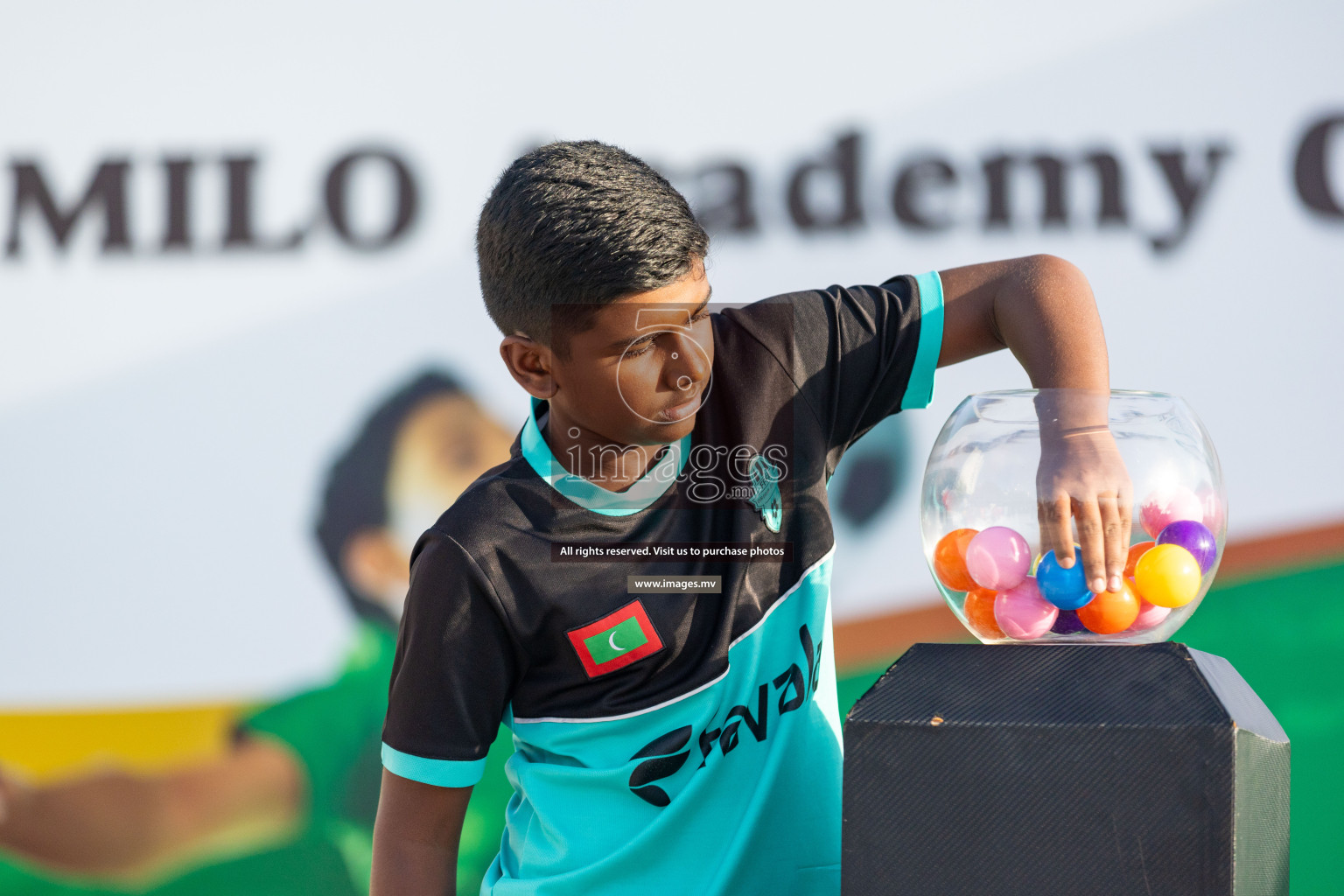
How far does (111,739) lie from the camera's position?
91.4 inches

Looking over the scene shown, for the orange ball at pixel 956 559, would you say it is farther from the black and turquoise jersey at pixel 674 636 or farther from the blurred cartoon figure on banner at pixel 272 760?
the blurred cartoon figure on banner at pixel 272 760

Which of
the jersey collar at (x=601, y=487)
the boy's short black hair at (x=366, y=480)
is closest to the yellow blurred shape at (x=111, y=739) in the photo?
the boy's short black hair at (x=366, y=480)

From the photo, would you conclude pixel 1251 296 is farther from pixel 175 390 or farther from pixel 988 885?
pixel 175 390

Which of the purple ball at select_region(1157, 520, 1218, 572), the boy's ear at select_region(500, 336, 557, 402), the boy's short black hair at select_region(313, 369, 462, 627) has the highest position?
the boy's ear at select_region(500, 336, 557, 402)


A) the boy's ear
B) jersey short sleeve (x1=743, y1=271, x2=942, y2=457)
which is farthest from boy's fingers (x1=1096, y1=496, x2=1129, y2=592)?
the boy's ear

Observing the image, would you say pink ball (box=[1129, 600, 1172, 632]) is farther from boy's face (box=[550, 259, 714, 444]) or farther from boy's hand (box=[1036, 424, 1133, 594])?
boy's face (box=[550, 259, 714, 444])

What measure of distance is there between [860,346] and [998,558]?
285 mm

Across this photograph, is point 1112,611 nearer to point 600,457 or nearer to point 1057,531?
point 1057,531

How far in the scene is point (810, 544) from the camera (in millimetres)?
1017

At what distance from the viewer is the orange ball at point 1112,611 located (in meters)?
0.77

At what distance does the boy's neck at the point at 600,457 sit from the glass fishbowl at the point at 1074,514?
0.85ft

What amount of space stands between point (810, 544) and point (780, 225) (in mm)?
1311

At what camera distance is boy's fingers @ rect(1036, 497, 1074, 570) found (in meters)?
0.77

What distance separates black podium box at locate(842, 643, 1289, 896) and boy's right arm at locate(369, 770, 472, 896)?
14.5 inches
